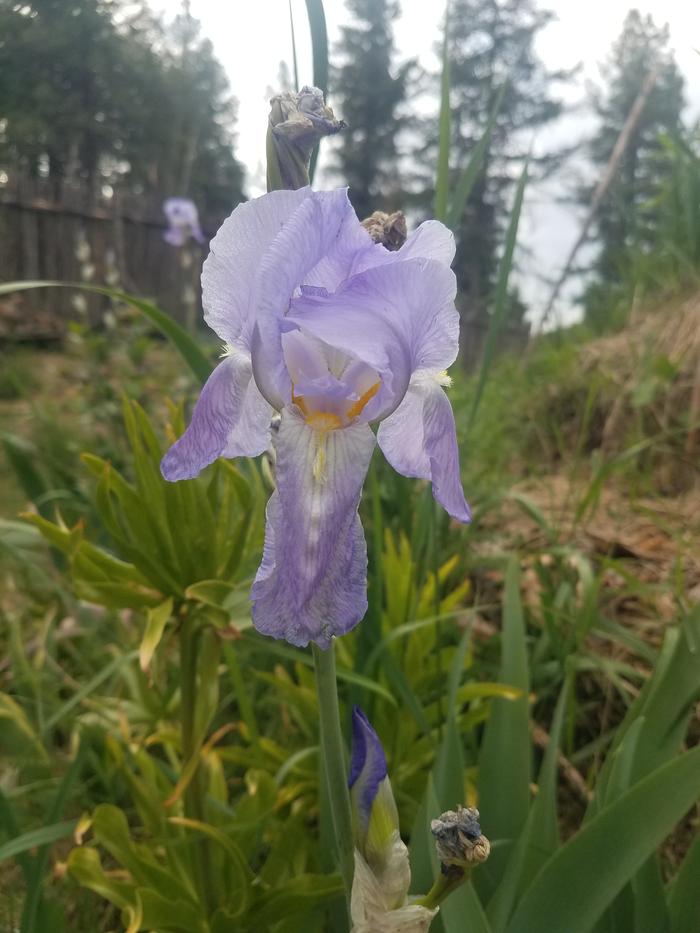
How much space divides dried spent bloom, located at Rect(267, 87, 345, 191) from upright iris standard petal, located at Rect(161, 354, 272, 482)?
151 mm

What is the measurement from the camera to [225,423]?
558 mm

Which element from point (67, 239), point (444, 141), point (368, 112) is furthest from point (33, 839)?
point (368, 112)

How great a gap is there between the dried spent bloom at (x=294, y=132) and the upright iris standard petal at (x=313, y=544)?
0.70ft

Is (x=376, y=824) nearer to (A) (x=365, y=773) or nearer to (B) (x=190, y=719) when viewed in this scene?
(A) (x=365, y=773)

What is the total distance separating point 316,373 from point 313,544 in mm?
137

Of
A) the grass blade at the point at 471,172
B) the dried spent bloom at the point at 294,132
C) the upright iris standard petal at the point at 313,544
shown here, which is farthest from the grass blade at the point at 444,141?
the upright iris standard petal at the point at 313,544

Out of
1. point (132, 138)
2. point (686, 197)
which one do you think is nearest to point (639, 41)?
point (686, 197)

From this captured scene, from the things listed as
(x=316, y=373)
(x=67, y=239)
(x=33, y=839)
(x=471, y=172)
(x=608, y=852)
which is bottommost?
(x=33, y=839)

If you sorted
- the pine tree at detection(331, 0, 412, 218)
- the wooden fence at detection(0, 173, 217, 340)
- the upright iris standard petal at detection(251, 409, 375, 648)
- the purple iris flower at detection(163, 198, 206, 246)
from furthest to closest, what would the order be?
1. the pine tree at detection(331, 0, 412, 218)
2. the wooden fence at detection(0, 173, 217, 340)
3. the purple iris flower at detection(163, 198, 206, 246)
4. the upright iris standard petal at detection(251, 409, 375, 648)

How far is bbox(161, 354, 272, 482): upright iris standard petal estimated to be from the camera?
532 millimetres

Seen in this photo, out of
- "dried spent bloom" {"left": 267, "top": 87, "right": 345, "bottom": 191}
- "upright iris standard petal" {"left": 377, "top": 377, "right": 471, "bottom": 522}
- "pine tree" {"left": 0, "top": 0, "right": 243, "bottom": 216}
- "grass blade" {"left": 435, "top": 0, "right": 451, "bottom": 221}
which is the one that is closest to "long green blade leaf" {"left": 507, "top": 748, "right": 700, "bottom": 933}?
"upright iris standard petal" {"left": 377, "top": 377, "right": 471, "bottom": 522}

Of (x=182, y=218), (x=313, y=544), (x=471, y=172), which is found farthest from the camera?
(x=182, y=218)

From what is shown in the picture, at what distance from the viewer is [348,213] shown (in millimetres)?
521

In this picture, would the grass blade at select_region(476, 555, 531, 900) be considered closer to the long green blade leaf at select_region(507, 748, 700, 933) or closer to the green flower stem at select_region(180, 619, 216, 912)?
the long green blade leaf at select_region(507, 748, 700, 933)
